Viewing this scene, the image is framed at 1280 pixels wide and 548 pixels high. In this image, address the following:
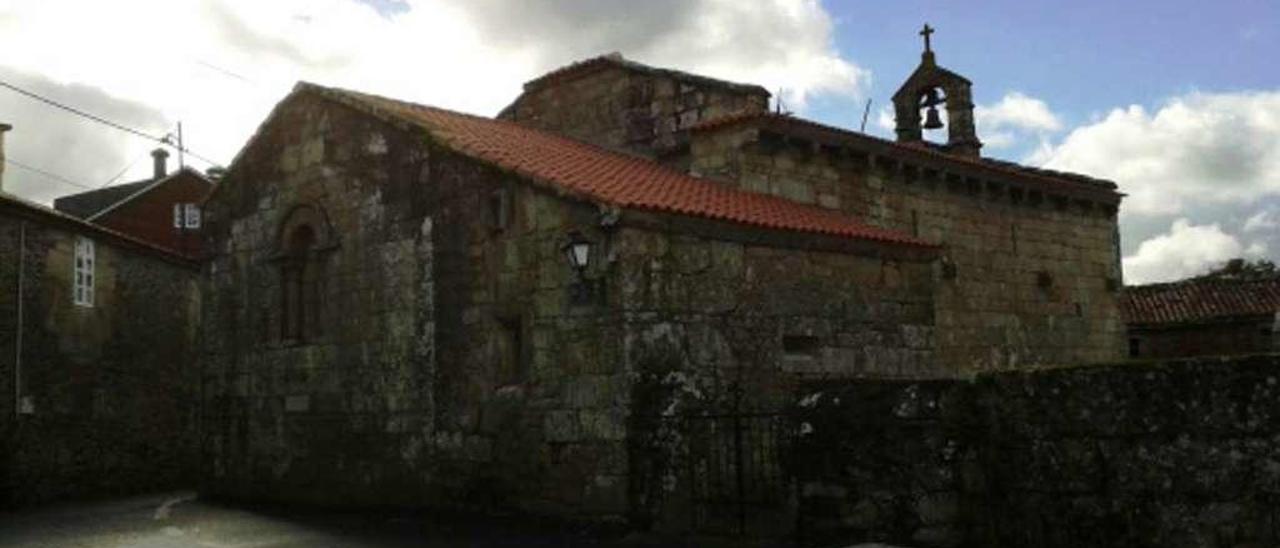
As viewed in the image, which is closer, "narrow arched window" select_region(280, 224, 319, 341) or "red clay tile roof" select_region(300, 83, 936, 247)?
"red clay tile roof" select_region(300, 83, 936, 247)

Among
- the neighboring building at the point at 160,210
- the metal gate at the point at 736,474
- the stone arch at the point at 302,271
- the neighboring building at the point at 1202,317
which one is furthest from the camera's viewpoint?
the neighboring building at the point at 160,210

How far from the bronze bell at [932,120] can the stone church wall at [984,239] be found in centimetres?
229

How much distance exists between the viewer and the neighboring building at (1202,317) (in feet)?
87.4

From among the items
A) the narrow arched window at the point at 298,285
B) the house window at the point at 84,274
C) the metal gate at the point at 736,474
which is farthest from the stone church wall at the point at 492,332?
the house window at the point at 84,274

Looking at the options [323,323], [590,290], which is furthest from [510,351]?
[323,323]

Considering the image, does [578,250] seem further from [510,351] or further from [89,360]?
[89,360]

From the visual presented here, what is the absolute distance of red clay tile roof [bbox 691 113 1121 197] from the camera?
14.1 m

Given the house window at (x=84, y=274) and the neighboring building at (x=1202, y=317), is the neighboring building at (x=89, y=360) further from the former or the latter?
the neighboring building at (x=1202, y=317)

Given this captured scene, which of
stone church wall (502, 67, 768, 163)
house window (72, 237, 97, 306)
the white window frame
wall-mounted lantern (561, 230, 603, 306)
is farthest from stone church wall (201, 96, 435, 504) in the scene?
the white window frame

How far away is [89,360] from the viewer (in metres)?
19.5

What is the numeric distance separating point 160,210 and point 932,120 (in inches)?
1107

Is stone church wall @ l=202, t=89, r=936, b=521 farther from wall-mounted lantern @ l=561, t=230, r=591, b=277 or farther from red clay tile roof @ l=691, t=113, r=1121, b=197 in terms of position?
red clay tile roof @ l=691, t=113, r=1121, b=197

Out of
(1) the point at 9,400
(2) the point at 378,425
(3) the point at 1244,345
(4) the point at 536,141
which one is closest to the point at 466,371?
(2) the point at 378,425

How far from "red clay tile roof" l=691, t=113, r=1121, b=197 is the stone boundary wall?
23.0ft
